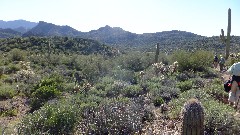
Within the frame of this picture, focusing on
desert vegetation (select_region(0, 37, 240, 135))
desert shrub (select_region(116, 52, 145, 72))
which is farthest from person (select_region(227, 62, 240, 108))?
desert shrub (select_region(116, 52, 145, 72))

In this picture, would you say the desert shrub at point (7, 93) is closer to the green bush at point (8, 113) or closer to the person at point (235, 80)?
the green bush at point (8, 113)

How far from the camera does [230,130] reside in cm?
682

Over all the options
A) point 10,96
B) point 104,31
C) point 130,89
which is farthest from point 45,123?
point 104,31

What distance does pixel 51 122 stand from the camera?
787cm

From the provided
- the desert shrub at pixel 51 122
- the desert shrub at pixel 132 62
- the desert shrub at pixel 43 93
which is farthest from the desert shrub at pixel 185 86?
the desert shrub at pixel 132 62

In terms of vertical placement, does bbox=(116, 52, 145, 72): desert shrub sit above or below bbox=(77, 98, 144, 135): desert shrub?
below

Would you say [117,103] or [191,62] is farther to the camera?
[191,62]

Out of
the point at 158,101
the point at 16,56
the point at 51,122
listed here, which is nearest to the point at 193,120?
the point at 51,122

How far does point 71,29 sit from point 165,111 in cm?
18077

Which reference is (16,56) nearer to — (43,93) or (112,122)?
(43,93)

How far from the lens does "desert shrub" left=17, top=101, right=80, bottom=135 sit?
Result: 7.75 metres

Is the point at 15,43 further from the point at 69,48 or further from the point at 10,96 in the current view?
the point at 10,96

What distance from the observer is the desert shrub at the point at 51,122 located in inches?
305

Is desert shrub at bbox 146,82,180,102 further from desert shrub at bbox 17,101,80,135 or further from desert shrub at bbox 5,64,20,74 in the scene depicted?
desert shrub at bbox 5,64,20,74
